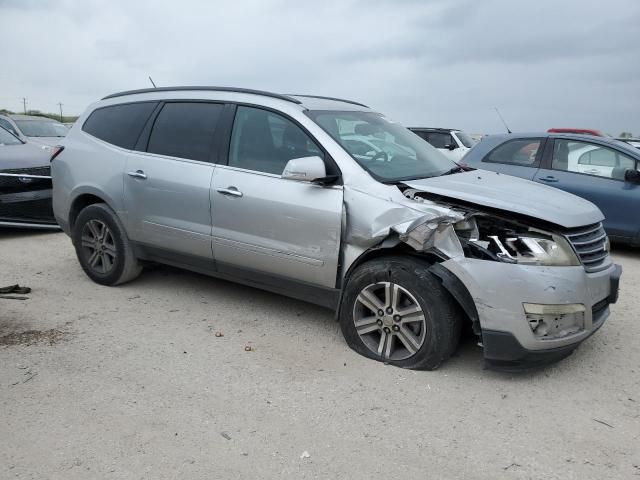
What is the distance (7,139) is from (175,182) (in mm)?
4991

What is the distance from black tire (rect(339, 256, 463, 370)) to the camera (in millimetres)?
3432

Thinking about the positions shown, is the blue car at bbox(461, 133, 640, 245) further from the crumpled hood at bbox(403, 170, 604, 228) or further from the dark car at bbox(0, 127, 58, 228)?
the dark car at bbox(0, 127, 58, 228)

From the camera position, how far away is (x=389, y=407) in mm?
3205

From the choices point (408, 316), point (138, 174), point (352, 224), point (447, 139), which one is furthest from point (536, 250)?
point (447, 139)

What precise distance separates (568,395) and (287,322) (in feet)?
6.95

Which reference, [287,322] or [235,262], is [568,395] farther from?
[235,262]

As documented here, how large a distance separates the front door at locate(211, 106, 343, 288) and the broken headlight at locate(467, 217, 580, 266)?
98 cm

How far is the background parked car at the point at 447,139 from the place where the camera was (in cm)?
1453

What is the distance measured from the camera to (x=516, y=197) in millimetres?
3672

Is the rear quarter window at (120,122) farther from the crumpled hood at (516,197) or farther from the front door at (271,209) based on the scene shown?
the crumpled hood at (516,197)

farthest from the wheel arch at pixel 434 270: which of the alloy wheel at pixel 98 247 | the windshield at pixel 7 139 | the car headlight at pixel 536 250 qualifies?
the windshield at pixel 7 139

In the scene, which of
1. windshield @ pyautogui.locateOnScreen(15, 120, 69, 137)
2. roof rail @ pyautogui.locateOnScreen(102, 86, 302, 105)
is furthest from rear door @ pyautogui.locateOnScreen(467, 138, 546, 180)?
windshield @ pyautogui.locateOnScreen(15, 120, 69, 137)

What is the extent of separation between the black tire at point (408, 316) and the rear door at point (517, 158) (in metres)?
4.29

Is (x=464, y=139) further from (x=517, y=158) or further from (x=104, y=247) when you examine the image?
(x=104, y=247)
